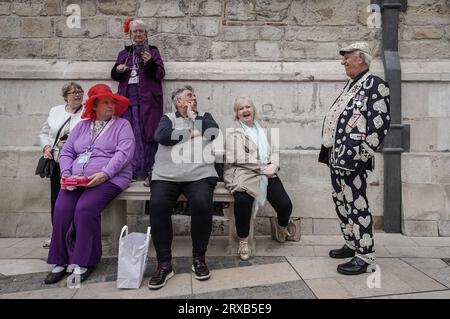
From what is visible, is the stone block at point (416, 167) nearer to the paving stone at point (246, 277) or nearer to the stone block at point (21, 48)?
the paving stone at point (246, 277)

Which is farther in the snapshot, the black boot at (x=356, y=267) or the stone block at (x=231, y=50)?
the stone block at (x=231, y=50)

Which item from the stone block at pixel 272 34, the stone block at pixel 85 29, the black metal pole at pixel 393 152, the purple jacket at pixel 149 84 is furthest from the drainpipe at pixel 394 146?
the stone block at pixel 85 29

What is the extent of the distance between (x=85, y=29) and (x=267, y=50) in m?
2.32

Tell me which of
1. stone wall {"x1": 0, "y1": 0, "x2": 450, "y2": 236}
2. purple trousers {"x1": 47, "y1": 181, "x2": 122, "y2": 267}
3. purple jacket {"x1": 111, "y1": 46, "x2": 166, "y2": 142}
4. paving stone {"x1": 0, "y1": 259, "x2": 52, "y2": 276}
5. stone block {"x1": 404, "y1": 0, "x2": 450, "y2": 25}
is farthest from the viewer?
stone block {"x1": 404, "y1": 0, "x2": 450, "y2": 25}

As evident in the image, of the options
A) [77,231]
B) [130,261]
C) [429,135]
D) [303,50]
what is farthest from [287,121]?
[77,231]

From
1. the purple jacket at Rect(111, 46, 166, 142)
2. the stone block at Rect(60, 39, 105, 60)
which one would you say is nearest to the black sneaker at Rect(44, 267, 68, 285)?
the purple jacket at Rect(111, 46, 166, 142)

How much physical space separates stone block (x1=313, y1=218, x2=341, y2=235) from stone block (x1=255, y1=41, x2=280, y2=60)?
82.3 inches

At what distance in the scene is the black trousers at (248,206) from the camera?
352cm

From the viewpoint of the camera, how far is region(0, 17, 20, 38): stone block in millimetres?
4684

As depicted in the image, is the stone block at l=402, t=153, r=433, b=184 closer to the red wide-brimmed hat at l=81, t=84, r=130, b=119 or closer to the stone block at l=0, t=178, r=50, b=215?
the red wide-brimmed hat at l=81, t=84, r=130, b=119

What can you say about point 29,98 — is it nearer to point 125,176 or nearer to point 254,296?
point 125,176

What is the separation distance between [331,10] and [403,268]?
124 inches

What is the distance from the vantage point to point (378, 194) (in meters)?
4.51

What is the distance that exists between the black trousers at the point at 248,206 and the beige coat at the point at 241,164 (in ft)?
0.25
